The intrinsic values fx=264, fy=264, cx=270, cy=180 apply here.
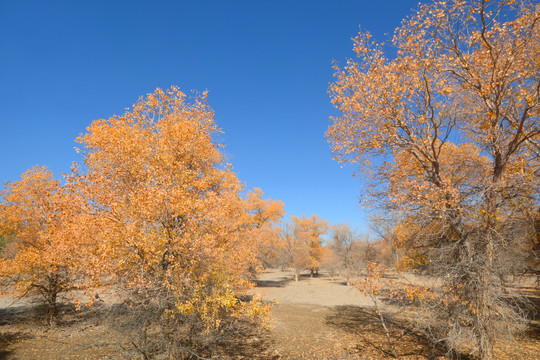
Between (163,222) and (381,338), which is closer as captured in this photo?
(163,222)

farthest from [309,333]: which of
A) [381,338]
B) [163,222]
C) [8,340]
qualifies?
[8,340]

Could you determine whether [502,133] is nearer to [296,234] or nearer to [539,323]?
[539,323]

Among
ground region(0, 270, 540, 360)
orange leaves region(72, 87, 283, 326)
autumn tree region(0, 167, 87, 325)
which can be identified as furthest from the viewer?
autumn tree region(0, 167, 87, 325)

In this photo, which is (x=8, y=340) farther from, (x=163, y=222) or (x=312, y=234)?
(x=312, y=234)

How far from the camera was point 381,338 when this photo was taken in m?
14.2

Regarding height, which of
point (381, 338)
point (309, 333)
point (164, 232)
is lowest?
point (309, 333)

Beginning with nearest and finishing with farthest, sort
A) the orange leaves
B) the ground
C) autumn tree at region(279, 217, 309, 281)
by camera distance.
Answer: the orange leaves < the ground < autumn tree at region(279, 217, 309, 281)

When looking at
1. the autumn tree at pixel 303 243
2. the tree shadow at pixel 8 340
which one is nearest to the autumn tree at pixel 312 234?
the autumn tree at pixel 303 243

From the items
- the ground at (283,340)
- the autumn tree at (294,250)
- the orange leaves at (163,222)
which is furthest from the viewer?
the autumn tree at (294,250)

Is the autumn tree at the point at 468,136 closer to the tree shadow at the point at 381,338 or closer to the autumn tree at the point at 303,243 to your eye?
the tree shadow at the point at 381,338

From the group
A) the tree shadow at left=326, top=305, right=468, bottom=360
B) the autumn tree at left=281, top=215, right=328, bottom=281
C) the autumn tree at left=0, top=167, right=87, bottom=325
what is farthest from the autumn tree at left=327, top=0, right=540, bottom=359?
the autumn tree at left=281, top=215, right=328, bottom=281

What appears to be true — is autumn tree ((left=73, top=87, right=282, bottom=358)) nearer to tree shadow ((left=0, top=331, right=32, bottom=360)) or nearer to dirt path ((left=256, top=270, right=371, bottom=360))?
dirt path ((left=256, top=270, right=371, bottom=360))

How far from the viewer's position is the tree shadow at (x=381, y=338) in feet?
38.5

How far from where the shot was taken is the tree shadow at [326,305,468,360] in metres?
11.7
